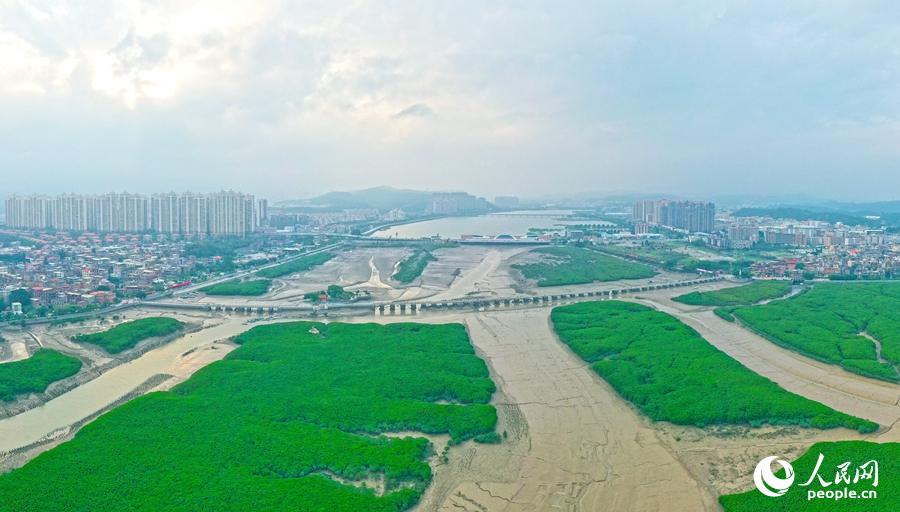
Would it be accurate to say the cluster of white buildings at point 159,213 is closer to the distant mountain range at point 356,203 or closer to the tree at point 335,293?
the tree at point 335,293

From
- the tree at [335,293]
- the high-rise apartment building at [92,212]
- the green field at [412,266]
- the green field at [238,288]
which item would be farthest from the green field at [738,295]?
the high-rise apartment building at [92,212]

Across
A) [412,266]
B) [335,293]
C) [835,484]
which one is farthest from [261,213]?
[835,484]

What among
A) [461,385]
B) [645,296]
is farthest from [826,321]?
[461,385]

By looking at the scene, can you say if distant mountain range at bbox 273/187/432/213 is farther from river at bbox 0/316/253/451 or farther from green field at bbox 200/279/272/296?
river at bbox 0/316/253/451

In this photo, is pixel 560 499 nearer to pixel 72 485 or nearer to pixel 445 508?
pixel 445 508

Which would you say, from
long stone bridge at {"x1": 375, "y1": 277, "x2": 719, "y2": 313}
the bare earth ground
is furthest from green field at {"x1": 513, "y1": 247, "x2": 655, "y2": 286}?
the bare earth ground

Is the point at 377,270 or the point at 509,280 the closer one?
the point at 509,280

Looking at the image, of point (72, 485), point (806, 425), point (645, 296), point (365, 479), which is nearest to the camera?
point (72, 485)
